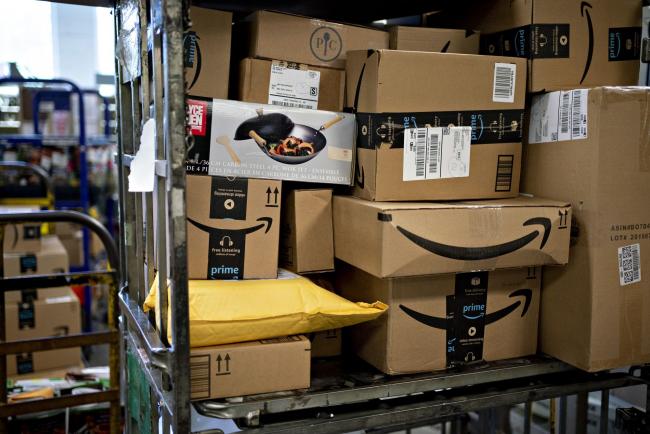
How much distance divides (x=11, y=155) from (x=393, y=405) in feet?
15.2

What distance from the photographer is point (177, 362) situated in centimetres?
115

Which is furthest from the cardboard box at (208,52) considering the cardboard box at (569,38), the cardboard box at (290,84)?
the cardboard box at (569,38)

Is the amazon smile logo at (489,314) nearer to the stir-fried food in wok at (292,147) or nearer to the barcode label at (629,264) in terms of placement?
the barcode label at (629,264)

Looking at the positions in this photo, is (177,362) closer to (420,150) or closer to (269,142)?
(269,142)

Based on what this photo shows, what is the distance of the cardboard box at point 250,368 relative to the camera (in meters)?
1.24

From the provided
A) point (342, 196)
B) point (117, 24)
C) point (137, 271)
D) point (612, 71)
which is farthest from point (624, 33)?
point (137, 271)

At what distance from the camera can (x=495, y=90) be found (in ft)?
4.99

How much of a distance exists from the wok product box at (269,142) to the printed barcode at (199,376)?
0.42 metres

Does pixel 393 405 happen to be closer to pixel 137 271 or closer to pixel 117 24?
pixel 137 271

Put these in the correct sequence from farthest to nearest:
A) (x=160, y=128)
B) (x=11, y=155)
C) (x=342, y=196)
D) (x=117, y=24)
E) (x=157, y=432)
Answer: (x=11, y=155), (x=117, y=24), (x=342, y=196), (x=157, y=432), (x=160, y=128)

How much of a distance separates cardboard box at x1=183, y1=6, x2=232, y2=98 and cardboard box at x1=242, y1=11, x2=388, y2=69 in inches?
3.0

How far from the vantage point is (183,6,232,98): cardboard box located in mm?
1451

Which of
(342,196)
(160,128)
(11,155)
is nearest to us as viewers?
(160,128)

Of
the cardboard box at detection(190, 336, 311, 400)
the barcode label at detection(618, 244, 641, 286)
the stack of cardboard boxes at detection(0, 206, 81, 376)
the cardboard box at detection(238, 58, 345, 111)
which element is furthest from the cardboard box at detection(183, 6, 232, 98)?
the stack of cardboard boxes at detection(0, 206, 81, 376)
